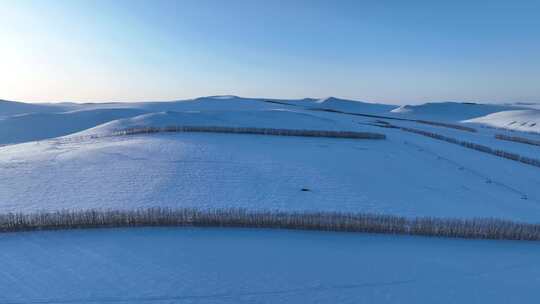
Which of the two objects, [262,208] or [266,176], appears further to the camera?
[266,176]

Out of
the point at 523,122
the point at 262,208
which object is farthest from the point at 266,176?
the point at 523,122

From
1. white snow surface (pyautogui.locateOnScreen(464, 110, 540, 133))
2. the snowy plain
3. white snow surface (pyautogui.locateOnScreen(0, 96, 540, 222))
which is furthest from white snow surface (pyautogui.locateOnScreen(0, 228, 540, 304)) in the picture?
white snow surface (pyautogui.locateOnScreen(464, 110, 540, 133))

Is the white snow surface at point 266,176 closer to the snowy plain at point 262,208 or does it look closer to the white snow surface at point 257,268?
the snowy plain at point 262,208

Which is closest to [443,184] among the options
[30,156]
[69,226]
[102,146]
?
[69,226]

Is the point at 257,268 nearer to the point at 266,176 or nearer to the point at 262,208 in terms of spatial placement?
the point at 262,208

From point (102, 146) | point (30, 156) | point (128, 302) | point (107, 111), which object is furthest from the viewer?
point (107, 111)

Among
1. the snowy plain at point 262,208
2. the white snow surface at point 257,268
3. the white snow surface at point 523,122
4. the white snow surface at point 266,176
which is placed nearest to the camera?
the white snow surface at point 257,268

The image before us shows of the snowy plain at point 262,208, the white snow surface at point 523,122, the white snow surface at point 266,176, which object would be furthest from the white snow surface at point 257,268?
the white snow surface at point 523,122

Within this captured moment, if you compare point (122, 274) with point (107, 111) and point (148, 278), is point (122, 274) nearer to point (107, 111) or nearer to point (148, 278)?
point (148, 278)

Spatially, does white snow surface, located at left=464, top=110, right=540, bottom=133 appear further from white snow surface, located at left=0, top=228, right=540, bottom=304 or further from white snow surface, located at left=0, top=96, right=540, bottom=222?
white snow surface, located at left=0, top=228, right=540, bottom=304

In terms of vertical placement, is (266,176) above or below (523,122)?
below

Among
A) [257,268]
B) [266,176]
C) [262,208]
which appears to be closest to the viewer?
[257,268]
